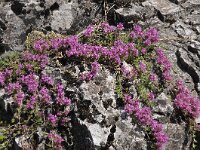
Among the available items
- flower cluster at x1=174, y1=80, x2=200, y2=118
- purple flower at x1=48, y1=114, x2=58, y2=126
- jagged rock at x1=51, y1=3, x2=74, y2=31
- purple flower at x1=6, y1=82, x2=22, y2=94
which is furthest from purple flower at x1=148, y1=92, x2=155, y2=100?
jagged rock at x1=51, y1=3, x2=74, y2=31

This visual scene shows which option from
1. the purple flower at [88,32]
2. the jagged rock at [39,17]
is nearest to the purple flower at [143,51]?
the purple flower at [88,32]

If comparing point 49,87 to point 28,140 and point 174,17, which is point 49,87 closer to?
point 28,140

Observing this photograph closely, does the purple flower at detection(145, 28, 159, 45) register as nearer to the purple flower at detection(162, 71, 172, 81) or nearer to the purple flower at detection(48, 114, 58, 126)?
the purple flower at detection(162, 71, 172, 81)

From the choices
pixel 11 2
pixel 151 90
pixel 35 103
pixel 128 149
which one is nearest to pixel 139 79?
pixel 151 90

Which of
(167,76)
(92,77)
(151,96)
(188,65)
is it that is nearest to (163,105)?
(151,96)

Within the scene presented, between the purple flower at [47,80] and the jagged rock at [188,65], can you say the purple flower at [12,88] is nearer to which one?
the purple flower at [47,80]

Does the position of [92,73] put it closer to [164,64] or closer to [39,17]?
[164,64]
